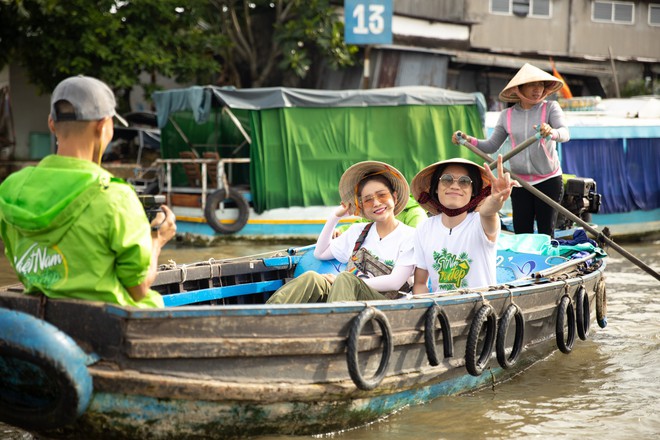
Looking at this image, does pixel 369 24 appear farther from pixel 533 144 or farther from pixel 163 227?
pixel 163 227

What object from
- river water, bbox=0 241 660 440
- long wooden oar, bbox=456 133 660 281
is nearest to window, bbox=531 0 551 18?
river water, bbox=0 241 660 440

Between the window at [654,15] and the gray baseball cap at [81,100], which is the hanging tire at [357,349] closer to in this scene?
the gray baseball cap at [81,100]

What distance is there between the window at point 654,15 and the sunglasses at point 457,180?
22.2m

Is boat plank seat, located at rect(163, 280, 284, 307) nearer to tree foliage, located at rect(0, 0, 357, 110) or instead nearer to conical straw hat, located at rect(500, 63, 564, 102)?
conical straw hat, located at rect(500, 63, 564, 102)

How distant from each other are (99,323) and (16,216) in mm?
556

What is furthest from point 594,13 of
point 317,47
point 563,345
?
point 563,345

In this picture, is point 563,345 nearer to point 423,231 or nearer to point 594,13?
point 423,231

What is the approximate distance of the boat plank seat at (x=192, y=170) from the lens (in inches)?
545

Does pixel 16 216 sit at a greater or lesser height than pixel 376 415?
→ greater

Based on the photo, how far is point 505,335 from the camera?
15.8 ft

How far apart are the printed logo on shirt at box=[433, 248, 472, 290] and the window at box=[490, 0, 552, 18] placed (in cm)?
1894

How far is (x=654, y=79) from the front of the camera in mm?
24266

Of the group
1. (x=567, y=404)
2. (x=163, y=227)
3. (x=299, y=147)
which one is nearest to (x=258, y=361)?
(x=163, y=227)

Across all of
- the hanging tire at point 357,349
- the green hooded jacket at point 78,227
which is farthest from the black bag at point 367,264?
the green hooded jacket at point 78,227
